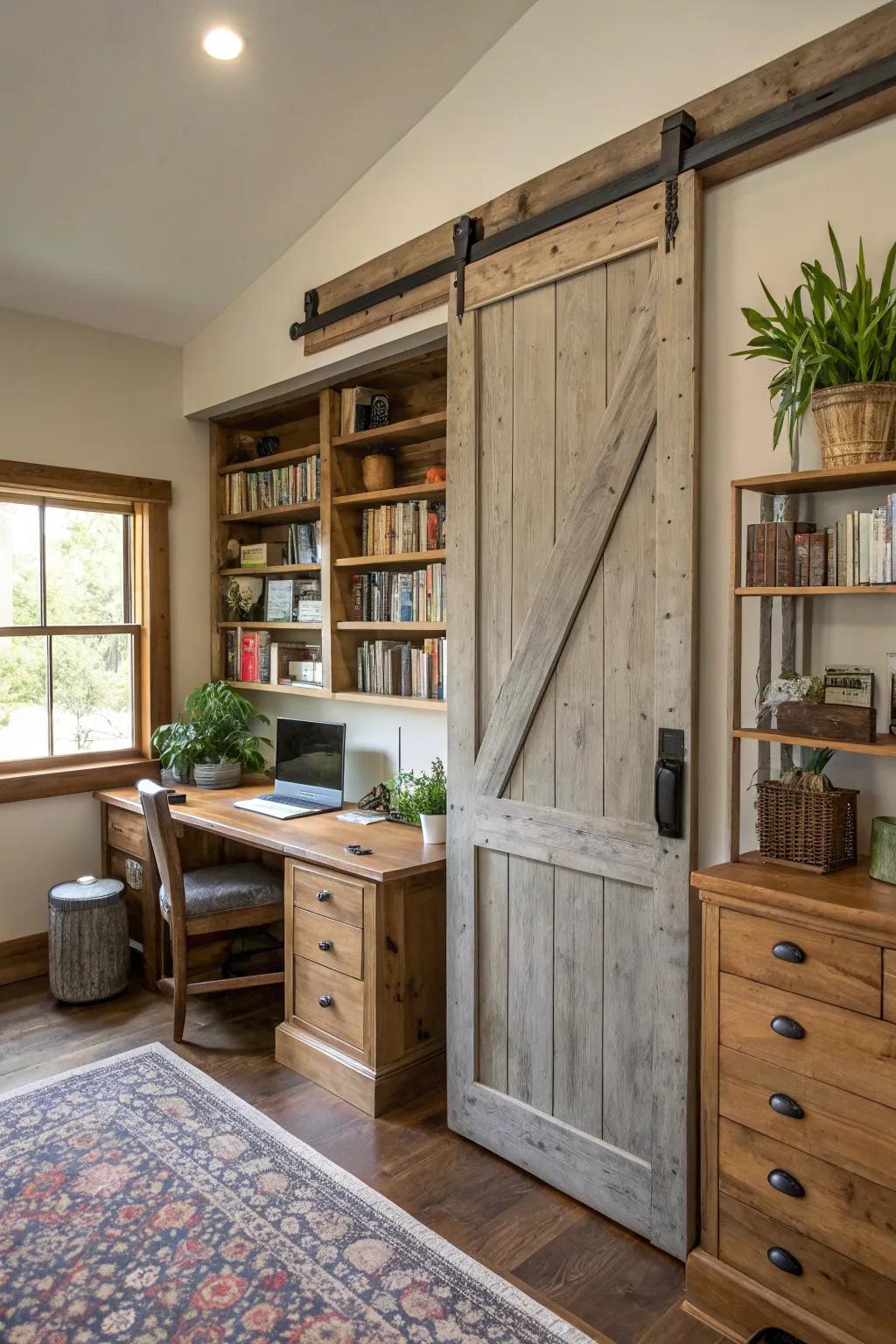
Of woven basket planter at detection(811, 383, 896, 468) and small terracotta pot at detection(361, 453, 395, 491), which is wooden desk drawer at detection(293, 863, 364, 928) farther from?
woven basket planter at detection(811, 383, 896, 468)

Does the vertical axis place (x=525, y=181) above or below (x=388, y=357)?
above

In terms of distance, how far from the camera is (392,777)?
3.71 metres

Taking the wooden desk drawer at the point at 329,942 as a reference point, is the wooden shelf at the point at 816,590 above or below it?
above

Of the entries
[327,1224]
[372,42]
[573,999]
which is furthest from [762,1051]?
[372,42]

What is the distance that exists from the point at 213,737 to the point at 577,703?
2.21m

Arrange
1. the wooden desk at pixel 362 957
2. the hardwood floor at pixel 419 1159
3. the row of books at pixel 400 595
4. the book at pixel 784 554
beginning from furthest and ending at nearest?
the row of books at pixel 400 595 < the wooden desk at pixel 362 957 < the hardwood floor at pixel 419 1159 < the book at pixel 784 554

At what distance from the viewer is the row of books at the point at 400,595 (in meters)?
3.34

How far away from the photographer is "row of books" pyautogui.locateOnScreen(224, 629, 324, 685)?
405cm

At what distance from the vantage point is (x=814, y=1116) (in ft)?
5.82

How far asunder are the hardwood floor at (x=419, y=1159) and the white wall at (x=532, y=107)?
2.60 metres

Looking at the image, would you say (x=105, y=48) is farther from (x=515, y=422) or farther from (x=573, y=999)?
(x=573, y=999)

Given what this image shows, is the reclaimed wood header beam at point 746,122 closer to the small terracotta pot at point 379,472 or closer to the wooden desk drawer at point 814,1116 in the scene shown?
→ the small terracotta pot at point 379,472

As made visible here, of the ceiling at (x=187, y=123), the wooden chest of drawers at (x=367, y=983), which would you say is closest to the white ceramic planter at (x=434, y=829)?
the wooden chest of drawers at (x=367, y=983)

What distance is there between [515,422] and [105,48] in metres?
1.65
